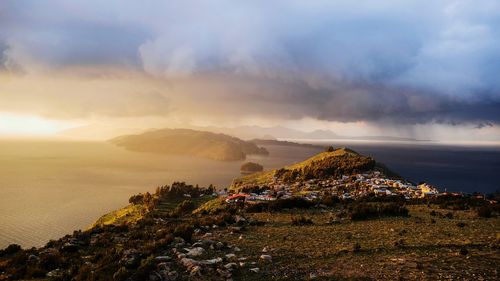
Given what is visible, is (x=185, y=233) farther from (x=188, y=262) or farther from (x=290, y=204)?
(x=290, y=204)

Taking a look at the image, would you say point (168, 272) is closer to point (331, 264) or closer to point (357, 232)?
point (331, 264)

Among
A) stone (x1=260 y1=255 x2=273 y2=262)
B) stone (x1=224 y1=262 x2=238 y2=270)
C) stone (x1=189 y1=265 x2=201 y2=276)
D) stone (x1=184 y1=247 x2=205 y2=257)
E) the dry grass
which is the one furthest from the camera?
stone (x1=184 y1=247 x2=205 y2=257)

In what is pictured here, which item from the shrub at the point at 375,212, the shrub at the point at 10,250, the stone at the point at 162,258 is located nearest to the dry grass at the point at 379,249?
the shrub at the point at 375,212

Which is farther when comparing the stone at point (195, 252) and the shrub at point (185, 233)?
the shrub at point (185, 233)

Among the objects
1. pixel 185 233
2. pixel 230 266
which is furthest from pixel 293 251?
pixel 185 233

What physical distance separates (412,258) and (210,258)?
10353 mm

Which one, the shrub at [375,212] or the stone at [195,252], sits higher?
the stone at [195,252]

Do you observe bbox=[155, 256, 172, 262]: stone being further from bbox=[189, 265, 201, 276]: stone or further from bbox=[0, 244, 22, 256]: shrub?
bbox=[0, 244, 22, 256]: shrub

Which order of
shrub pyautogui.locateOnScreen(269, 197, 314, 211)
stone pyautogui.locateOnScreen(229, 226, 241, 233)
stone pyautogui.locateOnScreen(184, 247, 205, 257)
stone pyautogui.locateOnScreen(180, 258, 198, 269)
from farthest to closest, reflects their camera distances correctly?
shrub pyautogui.locateOnScreen(269, 197, 314, 211) < stone pyautogui.locateOnScreen(229, 226, 241, 233) < stone pyautogui.locateOnScreen(184, 247, 205, 257) < stone pyautogui.locateOnScreen(180, 258, 198, 269)

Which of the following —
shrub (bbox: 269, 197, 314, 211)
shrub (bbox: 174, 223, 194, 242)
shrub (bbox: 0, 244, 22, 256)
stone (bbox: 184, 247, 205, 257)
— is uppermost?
stone (bbox: 184, 247, 205, 257)

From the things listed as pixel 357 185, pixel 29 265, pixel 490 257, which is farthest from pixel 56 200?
pixel 490 257

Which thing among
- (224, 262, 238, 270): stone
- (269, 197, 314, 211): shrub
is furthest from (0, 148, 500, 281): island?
(269, 197, 314, 211): shrub

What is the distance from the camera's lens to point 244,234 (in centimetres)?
2405

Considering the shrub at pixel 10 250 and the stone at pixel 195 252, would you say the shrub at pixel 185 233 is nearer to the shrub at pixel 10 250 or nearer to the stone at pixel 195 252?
the stone at pixel 195 252
